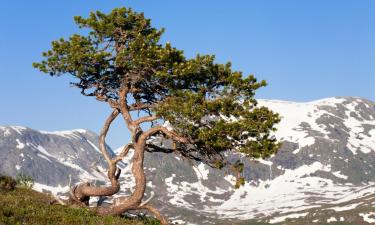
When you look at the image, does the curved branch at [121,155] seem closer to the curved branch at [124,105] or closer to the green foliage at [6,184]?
the curved branch at [124,105]

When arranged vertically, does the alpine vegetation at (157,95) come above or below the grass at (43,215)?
above

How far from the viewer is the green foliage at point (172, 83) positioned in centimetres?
3147

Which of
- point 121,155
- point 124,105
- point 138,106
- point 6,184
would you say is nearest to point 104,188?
point 121,155

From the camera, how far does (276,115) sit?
104 feet

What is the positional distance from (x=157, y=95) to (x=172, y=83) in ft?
8.85

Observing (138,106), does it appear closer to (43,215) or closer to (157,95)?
(157,95)

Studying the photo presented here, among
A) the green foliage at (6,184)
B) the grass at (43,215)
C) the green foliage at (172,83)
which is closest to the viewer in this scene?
the grass at (43,215)

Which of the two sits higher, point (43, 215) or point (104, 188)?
point (104, 188)

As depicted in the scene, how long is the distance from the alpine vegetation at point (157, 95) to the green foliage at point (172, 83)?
62 mm

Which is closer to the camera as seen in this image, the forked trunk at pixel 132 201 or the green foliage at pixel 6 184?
the forked trunk at pixel 132 201

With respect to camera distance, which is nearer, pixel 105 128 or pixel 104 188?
pixel 104 188

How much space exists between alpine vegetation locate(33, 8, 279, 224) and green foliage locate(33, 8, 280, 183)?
62mm

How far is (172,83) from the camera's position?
34.1 metres

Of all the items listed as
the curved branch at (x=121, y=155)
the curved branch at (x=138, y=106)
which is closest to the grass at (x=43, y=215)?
the curved branch at (x=121, y=155)
